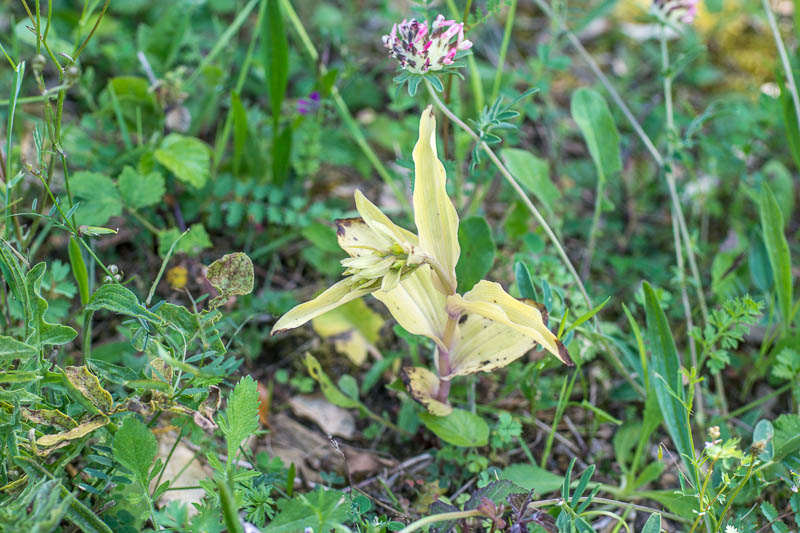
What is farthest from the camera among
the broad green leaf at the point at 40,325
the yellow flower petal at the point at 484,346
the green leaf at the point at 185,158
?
the green leaf at the point at 185,158

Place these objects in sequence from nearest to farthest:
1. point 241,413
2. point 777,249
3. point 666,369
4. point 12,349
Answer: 1. point 12,349
2. point 241,413
3. point 666,369
4. point 777,249

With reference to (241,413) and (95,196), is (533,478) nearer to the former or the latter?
(241,413)

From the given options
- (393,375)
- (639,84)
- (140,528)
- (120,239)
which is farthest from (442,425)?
(639,84)

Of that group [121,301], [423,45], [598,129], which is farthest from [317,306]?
[598,129]

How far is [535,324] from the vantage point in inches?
60.3

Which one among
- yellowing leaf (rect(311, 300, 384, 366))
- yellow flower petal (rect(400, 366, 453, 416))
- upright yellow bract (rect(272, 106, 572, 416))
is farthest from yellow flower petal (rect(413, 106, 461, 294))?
yellowing leaf (rect(311, 300, 384, 366))

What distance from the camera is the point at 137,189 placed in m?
2.12

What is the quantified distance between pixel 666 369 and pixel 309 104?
1488mm

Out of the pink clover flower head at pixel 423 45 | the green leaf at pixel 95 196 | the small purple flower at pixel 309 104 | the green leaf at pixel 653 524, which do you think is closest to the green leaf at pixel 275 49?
the small purple flower at pixel 309 104

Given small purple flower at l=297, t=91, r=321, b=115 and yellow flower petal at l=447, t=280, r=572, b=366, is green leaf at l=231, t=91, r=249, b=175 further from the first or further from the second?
yellow flower petal at l=447, t=280, r=572, b=366

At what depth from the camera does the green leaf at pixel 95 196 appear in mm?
2053

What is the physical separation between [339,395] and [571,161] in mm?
1686

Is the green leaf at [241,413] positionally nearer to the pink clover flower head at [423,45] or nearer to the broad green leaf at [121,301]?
Answer: the broad green leaf at [121,301]

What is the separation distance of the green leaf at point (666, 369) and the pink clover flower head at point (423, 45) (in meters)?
0.80
